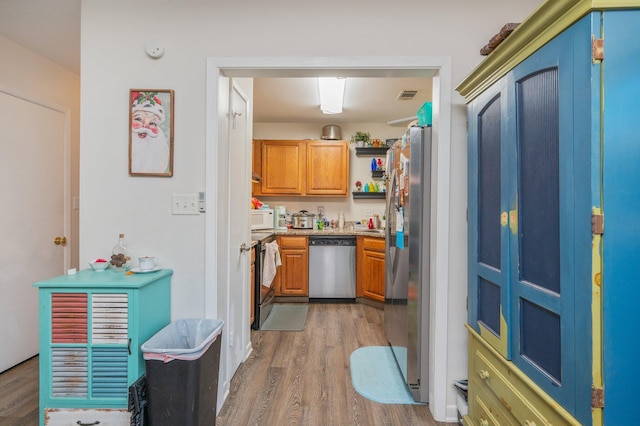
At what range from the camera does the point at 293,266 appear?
14.1 ft

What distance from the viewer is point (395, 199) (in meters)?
2.50

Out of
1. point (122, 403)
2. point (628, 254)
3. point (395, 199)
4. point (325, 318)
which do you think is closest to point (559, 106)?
point (628, 254)

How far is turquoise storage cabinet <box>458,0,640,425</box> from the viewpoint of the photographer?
84 centimetres

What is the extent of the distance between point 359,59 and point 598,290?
1.58 metres

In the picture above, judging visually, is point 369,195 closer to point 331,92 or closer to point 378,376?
point 331,92

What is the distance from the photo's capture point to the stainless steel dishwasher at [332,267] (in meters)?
4.33

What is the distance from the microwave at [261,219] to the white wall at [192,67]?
Answer: 2.05 m

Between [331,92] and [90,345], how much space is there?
9.25 feet

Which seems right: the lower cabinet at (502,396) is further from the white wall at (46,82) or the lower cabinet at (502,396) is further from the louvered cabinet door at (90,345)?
the white wall at (46,82)

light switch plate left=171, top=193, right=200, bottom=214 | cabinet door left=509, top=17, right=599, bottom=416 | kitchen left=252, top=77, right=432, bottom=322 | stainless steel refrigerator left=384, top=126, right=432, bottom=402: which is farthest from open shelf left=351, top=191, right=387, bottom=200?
cabinet door left=509, top=17, right=599, bottom=416

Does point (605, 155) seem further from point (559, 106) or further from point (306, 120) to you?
point (306, 120)

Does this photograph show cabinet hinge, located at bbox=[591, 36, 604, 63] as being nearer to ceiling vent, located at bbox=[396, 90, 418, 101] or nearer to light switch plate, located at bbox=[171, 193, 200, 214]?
light switch plate, located at bbox=[171, 193, 200, 214]

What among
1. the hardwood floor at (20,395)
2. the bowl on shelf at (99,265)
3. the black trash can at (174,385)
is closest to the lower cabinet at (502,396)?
the black trash can at (174,385)

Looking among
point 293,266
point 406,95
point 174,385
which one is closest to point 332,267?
point 293,266
